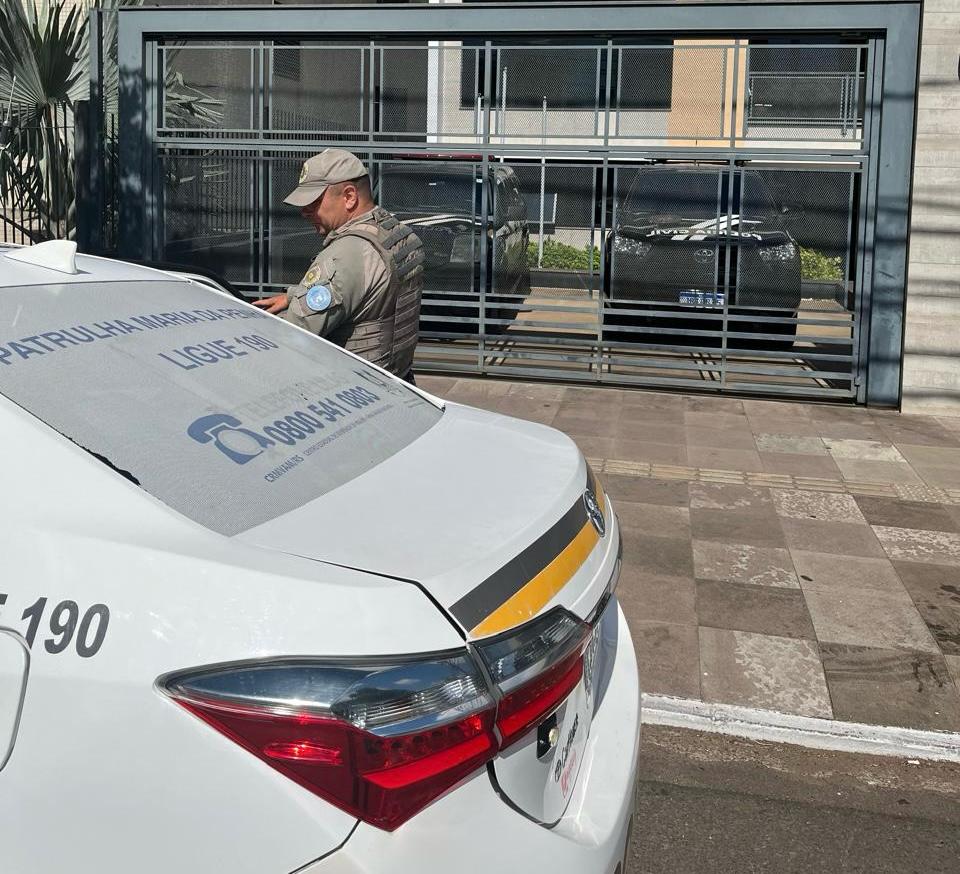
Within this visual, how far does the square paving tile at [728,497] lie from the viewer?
699 centimetres

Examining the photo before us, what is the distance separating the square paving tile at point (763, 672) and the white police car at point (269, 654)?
2028mm

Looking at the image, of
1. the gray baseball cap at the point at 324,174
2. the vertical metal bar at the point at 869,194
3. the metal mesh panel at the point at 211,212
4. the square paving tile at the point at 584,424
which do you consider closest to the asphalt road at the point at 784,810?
the gray baseball cap at the point at 324,174

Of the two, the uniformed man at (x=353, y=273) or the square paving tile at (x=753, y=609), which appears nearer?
the uniformed man at (x=353, y=273)

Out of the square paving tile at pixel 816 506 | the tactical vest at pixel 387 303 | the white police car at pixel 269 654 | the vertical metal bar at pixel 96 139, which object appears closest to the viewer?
the white police car at pixel 269 654

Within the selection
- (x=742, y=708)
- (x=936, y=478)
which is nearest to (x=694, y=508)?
(x=936, y=478)

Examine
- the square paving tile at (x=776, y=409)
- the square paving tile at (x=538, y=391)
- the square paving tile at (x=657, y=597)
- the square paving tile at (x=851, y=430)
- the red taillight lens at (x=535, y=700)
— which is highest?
the red taillight lens at (x=535, y=700)

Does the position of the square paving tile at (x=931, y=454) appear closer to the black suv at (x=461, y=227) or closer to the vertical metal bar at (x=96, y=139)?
the black suv at (x=461, y=227)

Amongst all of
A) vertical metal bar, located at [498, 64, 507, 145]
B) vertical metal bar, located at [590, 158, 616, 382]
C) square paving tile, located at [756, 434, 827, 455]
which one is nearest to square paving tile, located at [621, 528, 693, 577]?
square paving tile, located at [756, 434, 827, 455]

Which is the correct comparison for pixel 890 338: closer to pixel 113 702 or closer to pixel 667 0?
pixel 667 0

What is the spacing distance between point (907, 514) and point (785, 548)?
44.8 inches

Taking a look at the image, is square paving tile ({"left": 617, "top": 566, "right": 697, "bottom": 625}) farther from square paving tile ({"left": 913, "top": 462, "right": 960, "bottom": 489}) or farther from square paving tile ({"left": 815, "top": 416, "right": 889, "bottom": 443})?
square paving tile ({"left": 815, "top": 416, "right": 889, "bottom": 443})

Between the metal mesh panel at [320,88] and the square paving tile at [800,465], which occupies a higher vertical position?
the metal mesh panel at [320,88]

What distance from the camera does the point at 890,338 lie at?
9.99 meters

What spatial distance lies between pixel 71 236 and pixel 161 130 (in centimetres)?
175
